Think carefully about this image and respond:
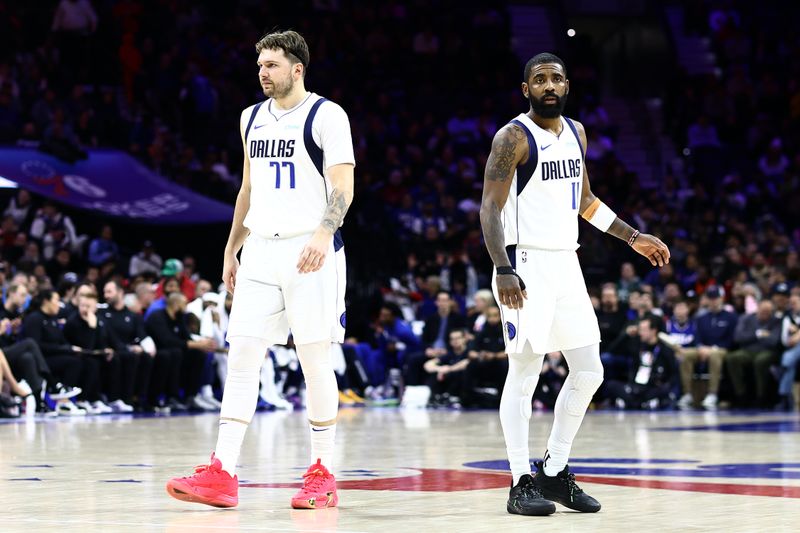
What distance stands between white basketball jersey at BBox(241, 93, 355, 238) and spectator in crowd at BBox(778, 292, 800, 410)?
12259mm

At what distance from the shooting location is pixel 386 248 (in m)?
22.0

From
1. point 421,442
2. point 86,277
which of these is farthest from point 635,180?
point 421,442

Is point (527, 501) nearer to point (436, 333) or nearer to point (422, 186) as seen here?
point (436, 333)

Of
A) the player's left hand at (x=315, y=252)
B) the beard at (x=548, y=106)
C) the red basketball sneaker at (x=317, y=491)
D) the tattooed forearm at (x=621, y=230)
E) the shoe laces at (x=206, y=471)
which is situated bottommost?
the red basketball sneaker at (x=317, y=491)

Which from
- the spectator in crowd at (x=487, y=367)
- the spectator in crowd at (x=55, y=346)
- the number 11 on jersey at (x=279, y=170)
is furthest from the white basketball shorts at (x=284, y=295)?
the spectator in crowd at (x=487, y=367)

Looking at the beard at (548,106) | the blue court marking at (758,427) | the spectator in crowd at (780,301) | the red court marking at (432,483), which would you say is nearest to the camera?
the beard at (548,106)

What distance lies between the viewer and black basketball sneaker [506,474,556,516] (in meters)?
6.61

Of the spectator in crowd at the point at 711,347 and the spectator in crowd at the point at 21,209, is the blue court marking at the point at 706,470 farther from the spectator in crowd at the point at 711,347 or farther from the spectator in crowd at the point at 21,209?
the spectator in crowd at the point at 21,209

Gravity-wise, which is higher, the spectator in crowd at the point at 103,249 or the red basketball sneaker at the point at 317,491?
the spectator in crowd at the point at 103,249

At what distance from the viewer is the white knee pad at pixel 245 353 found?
22.3 feet

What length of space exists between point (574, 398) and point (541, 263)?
2.25 ft

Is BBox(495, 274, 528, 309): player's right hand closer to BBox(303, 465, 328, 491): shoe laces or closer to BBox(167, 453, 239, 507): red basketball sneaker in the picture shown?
BBox(303, 465, 328, 491): shoe laces

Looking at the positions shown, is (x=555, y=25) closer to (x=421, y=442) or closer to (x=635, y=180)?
(x=635, y=180)

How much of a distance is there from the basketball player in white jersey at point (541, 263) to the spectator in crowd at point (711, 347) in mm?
11752
